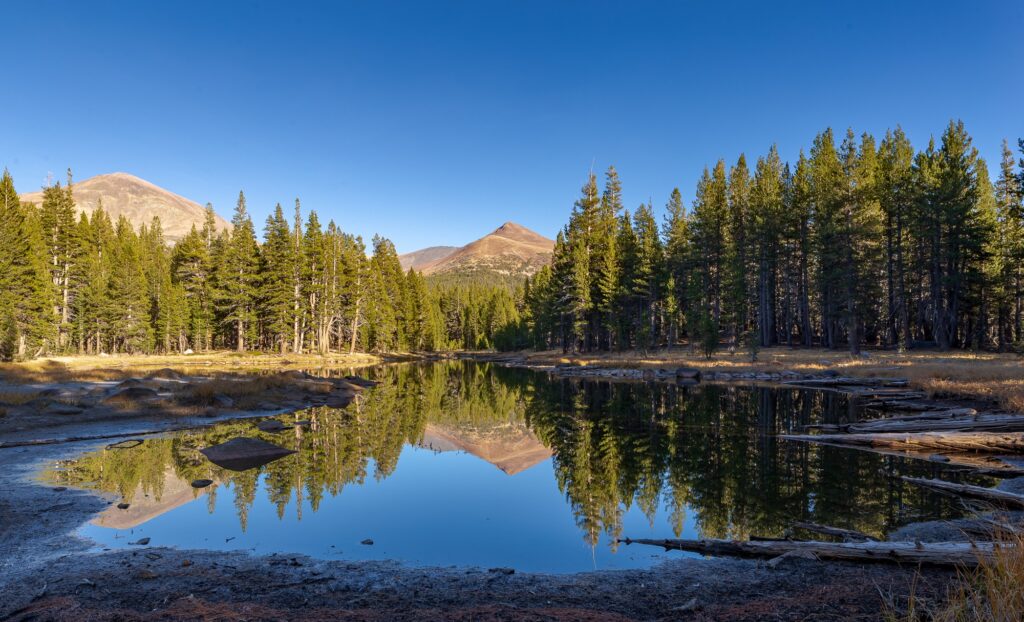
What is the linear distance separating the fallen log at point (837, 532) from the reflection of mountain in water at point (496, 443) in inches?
359

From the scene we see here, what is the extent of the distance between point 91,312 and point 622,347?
215ft

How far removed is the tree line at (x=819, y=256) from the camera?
46.3 m

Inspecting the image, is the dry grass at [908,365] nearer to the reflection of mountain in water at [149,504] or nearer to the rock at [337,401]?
the reflection of mountain in water at [149,504]

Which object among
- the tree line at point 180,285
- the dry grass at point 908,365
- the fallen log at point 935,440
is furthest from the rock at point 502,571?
the tree line at point 180,285

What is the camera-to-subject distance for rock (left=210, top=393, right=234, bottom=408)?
26000mm

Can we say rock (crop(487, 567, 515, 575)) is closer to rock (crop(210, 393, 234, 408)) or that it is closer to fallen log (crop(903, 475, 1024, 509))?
fallen log (crop(903, 475, 1024, 509))

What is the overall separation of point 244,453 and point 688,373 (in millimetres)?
37343

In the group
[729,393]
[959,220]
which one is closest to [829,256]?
[959,220]

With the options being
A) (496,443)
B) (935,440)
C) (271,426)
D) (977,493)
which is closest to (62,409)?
(271,426)

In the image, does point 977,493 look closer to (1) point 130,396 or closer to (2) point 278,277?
(1) point 130,396

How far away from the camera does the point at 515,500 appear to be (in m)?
14.0

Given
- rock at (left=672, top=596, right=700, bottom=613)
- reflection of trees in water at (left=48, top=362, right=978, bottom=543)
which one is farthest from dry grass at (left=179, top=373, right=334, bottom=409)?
rock at (left=672, top=596, right=700, bottom=613)

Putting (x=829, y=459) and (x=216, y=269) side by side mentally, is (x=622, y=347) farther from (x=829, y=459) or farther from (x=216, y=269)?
(x=216, y=269)

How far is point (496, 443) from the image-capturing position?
21984 millimetres
